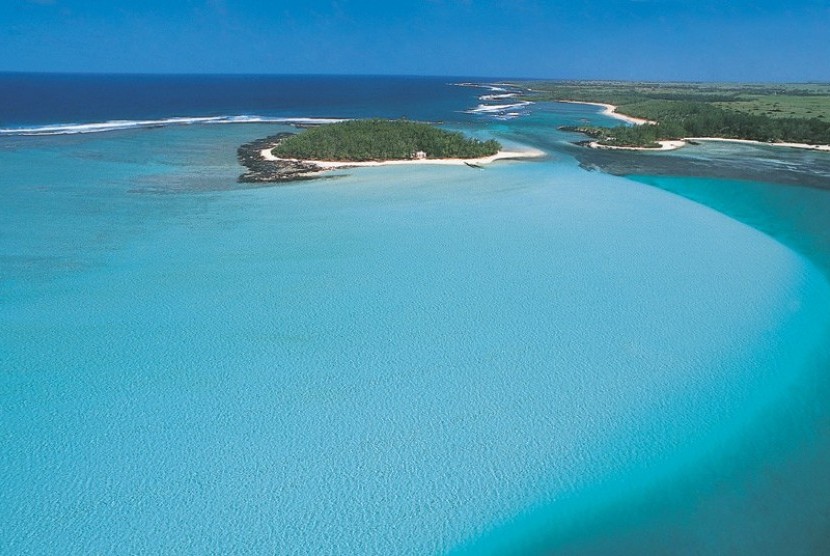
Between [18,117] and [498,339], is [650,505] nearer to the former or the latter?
[498,339]

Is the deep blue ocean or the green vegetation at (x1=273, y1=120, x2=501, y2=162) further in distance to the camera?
the green vegetation at (x1=273, y1=120, x2=501, y2=162)

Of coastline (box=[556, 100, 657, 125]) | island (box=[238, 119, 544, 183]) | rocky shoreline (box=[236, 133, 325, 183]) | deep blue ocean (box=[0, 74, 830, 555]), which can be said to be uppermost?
coastline (box=[556, 100, 657, 125])

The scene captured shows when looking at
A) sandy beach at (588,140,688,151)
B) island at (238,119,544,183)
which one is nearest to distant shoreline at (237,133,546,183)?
island at (238,119,544,183)

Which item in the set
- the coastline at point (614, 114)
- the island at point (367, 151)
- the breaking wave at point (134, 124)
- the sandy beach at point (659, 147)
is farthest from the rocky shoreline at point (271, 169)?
the coastline at point (614, 114)

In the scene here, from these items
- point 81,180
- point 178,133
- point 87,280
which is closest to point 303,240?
point 87,280

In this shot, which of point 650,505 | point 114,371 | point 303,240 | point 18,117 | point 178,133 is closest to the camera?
point 650,505

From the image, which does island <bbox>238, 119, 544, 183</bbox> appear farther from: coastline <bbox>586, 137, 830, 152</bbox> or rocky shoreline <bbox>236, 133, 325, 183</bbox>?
coastline <bbox>586, 137, 830, 152</bbox>
